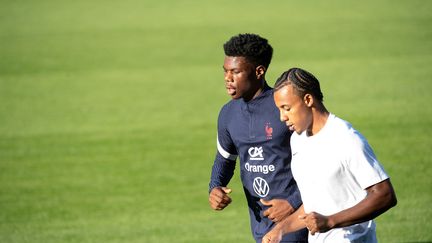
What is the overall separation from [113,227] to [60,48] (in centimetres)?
1572

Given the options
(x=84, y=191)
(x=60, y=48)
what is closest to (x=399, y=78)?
(x=84, y=191)

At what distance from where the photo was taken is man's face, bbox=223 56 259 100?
6.27 metres

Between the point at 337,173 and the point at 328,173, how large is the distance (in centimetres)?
6

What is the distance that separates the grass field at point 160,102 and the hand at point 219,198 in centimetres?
380

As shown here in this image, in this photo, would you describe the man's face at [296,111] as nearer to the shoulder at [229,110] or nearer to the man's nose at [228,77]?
the man's nose at [228,77]

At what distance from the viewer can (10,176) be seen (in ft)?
42.8

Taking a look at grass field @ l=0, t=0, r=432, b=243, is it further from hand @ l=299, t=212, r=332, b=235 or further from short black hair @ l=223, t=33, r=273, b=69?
hand @ l=299, t=212, r=332, b=235

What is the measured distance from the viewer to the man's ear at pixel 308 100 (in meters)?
5.08

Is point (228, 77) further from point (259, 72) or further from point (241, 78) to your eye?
point (259, 72)

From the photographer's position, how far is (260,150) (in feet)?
20.3

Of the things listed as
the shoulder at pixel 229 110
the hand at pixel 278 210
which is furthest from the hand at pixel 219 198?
the shoulder at pixel 229 110

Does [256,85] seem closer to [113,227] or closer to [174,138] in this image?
[113,227]

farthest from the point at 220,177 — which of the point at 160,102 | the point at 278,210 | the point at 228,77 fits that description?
the point at 160,102

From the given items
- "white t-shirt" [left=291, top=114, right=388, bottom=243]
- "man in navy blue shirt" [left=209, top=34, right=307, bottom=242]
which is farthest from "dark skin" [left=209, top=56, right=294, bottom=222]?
"white t-shirt" [left=291, top=114, right=388, bottom=243]
